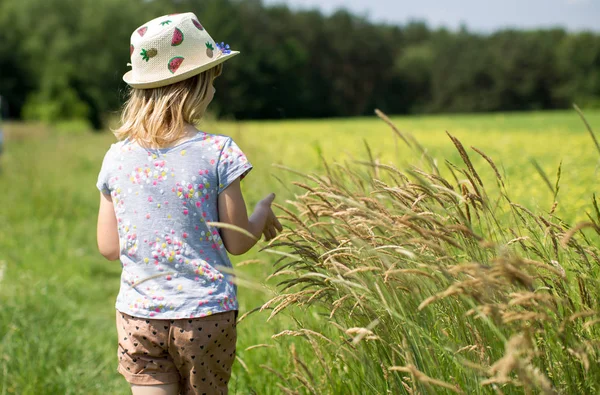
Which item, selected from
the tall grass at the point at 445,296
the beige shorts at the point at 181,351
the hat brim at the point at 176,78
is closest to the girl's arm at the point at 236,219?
the tall grass at the point at 445,296

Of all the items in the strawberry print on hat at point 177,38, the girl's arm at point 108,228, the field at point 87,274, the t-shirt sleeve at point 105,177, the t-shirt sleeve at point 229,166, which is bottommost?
the field at point 87,274

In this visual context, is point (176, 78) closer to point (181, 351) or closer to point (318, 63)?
point (181, 351)

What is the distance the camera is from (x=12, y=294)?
4477 mm

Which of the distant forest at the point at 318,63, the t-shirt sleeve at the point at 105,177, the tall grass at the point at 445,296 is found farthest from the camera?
the distant forest at the point at 318,63

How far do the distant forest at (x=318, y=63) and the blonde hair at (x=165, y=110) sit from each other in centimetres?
1716

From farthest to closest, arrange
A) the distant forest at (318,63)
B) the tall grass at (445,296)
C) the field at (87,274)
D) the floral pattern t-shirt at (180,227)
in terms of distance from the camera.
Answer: the distant forest at (318,63), the field at (87,274), the floral pattern t-shirt at (180,227), the tall grass at (445,296)

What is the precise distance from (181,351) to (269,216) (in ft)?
1.75

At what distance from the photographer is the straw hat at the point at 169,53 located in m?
2.08

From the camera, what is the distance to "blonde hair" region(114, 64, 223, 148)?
81.1 inches

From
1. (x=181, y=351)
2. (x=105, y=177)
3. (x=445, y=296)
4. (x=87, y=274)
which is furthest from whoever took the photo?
(x=87, y=274)

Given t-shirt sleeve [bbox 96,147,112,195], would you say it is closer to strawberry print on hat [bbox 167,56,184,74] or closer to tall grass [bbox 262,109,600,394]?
strawberry print on hat [bbox 167,56,184,74]

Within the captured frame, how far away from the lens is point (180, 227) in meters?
2.03

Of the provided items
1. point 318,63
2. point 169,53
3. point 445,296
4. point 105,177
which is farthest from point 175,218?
point 318,63

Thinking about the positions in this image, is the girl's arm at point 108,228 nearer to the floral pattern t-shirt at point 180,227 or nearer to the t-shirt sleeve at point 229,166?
the floral pattern t-shirt at point 180,227
